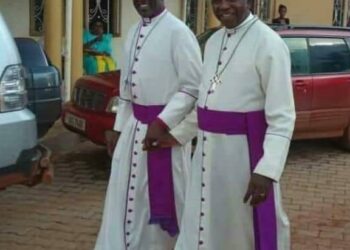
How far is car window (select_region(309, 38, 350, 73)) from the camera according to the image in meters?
8.17

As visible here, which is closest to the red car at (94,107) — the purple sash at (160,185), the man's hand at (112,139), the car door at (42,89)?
the car door at (42,89)

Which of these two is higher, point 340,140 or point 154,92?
point 154,92

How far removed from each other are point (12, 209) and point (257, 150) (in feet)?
9.85

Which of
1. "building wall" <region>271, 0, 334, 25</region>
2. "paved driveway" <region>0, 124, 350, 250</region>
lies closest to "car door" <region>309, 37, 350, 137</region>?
"paved driveway" <region>0, 124, 350, 250</region>

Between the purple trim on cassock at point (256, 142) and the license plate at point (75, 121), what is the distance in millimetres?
3913

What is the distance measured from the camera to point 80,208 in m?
5.75

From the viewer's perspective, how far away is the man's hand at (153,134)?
3.75m

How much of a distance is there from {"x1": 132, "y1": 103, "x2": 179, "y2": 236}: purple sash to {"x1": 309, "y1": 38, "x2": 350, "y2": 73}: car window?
4.48m

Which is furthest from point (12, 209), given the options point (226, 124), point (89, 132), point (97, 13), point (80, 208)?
point (97, 13)

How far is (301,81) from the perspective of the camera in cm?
789

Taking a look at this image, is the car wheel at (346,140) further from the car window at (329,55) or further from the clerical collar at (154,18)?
the clerical collar at (154,18)

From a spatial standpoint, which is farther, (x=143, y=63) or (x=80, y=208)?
(x=80, y=208)

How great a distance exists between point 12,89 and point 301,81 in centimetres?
438

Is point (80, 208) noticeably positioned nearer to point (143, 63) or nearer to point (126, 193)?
point (126, 193)
